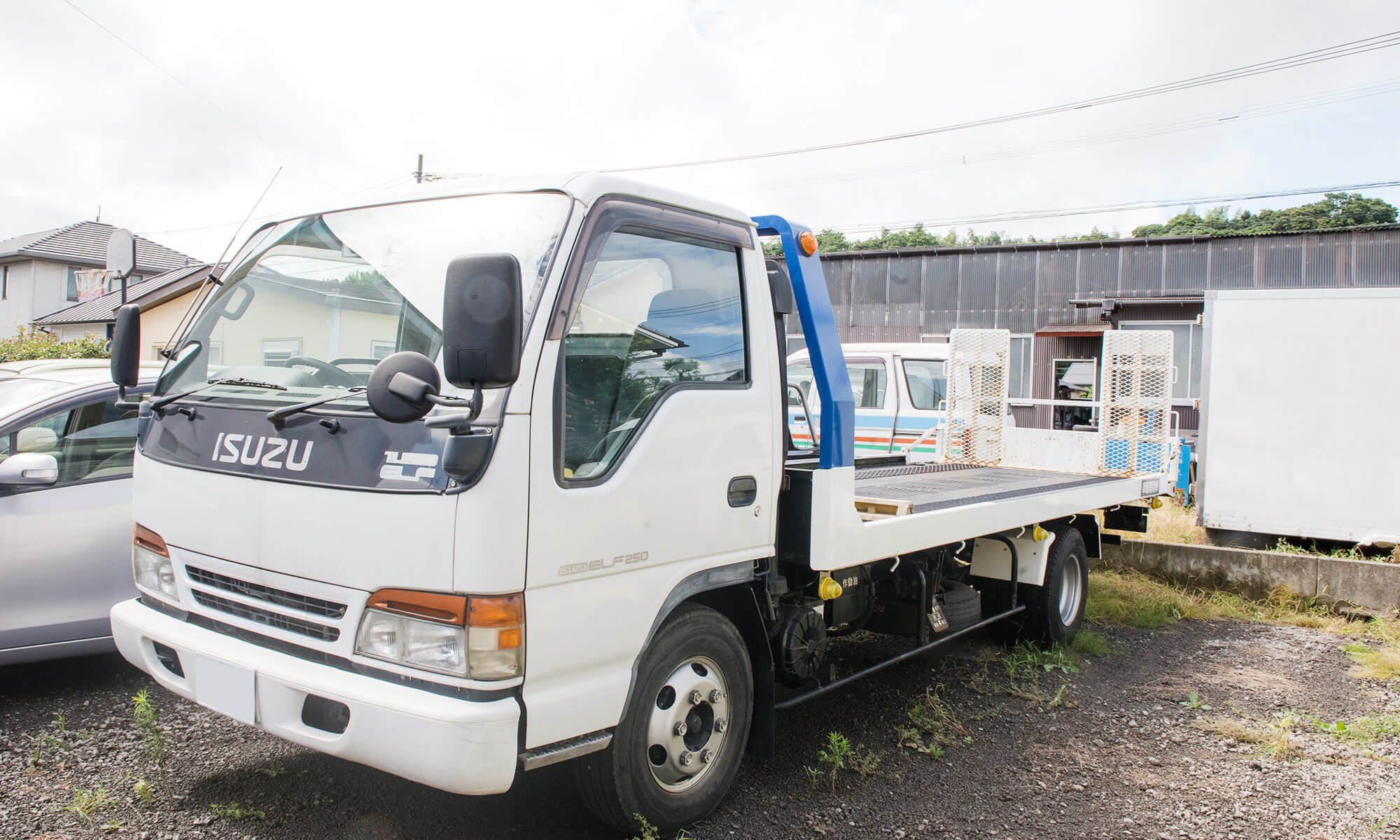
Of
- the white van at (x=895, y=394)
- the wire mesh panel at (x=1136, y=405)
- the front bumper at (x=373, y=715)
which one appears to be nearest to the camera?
the front bumper at (x=373, y=715)

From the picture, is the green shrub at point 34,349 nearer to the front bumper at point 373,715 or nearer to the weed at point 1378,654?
the front bumper at point 373,715

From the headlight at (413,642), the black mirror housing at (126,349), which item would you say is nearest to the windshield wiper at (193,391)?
the black mirror housing at (126,349)

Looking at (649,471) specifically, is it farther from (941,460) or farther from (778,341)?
(941,460)

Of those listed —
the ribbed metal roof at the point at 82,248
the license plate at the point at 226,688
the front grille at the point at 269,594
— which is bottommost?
the license plate at the point at 226,688

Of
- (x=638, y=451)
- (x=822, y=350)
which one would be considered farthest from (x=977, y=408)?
(x=638, y=451)

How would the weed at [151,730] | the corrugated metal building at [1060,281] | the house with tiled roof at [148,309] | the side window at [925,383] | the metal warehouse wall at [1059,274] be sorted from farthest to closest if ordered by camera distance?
1. the house with tiled roof at [148,309]
2. the metal warehouse wall at [1059,274]
3. the corrugated metal building at [1060,281]
4. the side window at [925,383]
5. the weed at [151,730]

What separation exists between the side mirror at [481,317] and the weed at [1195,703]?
4.71 metres

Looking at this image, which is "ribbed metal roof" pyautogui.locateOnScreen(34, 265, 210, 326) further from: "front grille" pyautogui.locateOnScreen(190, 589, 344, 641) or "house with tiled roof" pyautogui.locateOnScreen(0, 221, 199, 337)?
"front grille" pyautogui.locateOnScreen(190, 589, 344, 641)

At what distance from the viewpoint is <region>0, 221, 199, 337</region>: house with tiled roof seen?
41.0 m

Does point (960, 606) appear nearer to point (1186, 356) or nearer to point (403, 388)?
point (403, 388)

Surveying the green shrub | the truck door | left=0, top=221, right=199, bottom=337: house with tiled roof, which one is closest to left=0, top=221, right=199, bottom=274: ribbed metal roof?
left=0, top=221, right=199, bottom=337: house with tiled roof

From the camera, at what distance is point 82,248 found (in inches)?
1689

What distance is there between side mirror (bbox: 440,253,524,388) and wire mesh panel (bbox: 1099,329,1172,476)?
6.13 metres

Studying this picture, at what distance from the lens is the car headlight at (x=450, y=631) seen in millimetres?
2543
